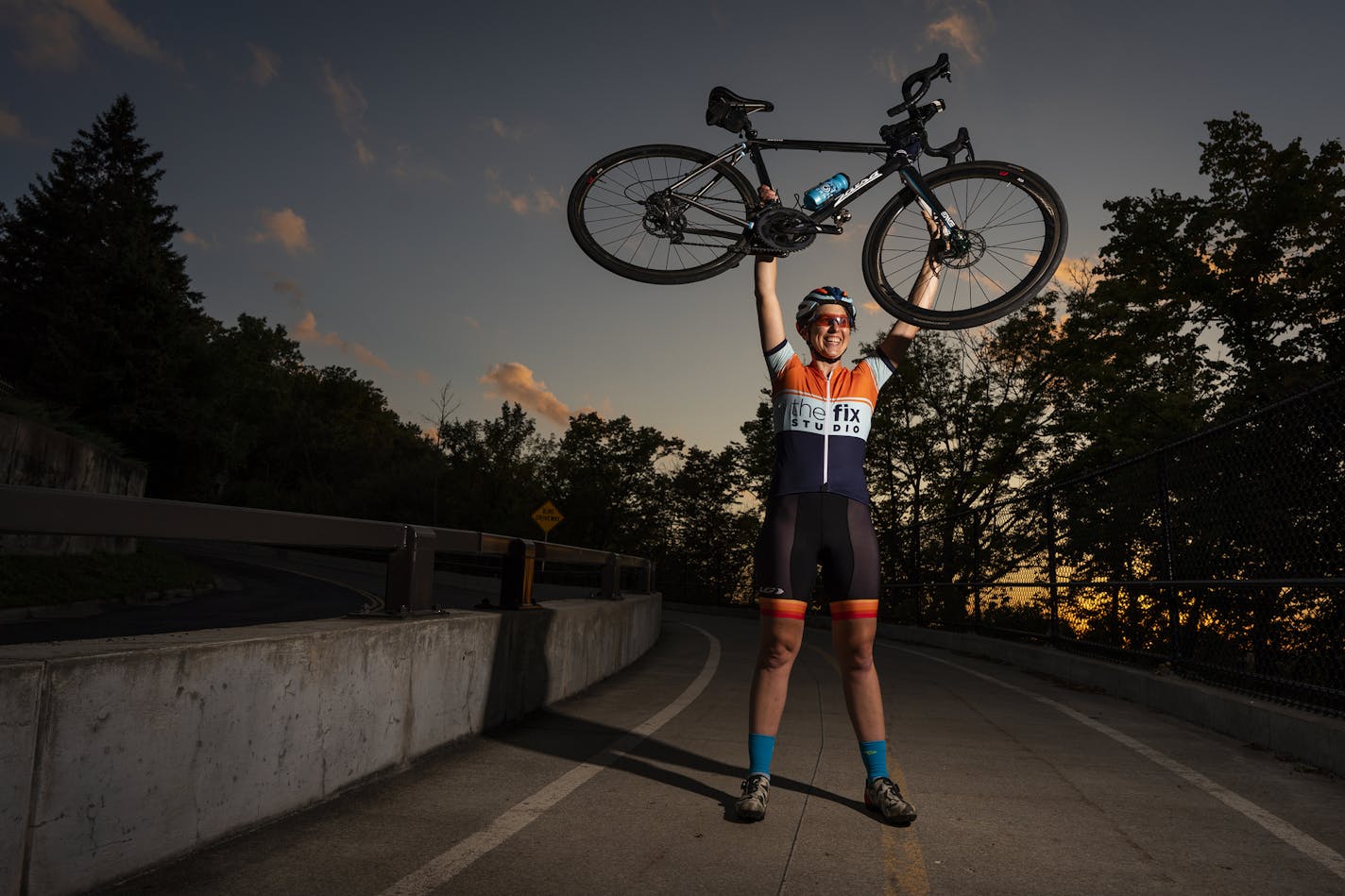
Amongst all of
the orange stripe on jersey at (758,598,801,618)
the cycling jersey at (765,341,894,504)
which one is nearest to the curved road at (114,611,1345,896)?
the orange stripe on jersey at (758,598,801,618)

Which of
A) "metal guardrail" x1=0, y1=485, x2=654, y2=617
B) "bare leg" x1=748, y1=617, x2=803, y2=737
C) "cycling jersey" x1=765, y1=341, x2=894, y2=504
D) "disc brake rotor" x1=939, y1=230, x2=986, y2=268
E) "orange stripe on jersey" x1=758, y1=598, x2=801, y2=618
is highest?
"disc brake rotor" x1=939, y1=230, x2=986, y2=268

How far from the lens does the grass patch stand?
1566 cm

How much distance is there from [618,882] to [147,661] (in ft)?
5.63

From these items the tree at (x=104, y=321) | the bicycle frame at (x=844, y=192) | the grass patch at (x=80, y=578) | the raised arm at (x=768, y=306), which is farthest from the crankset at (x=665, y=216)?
the tree at (x=104, y=321)

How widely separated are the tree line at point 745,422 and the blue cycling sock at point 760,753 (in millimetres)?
7024

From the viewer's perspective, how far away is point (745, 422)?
156 ft

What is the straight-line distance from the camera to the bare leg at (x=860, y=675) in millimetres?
4270

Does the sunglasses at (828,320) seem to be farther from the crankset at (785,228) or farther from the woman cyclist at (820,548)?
the crankset at (785,228)

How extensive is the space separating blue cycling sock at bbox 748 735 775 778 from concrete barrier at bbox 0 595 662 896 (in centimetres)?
177

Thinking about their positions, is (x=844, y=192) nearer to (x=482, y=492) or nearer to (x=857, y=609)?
(x=857, y=609)

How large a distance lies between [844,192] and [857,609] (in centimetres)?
275

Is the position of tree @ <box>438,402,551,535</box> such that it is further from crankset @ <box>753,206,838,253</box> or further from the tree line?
crankset @ <box>753,206,838,253</box>

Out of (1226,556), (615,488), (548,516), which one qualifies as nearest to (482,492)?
(615,488)

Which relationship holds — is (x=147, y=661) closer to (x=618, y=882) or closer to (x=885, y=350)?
(x=618, y=882)
